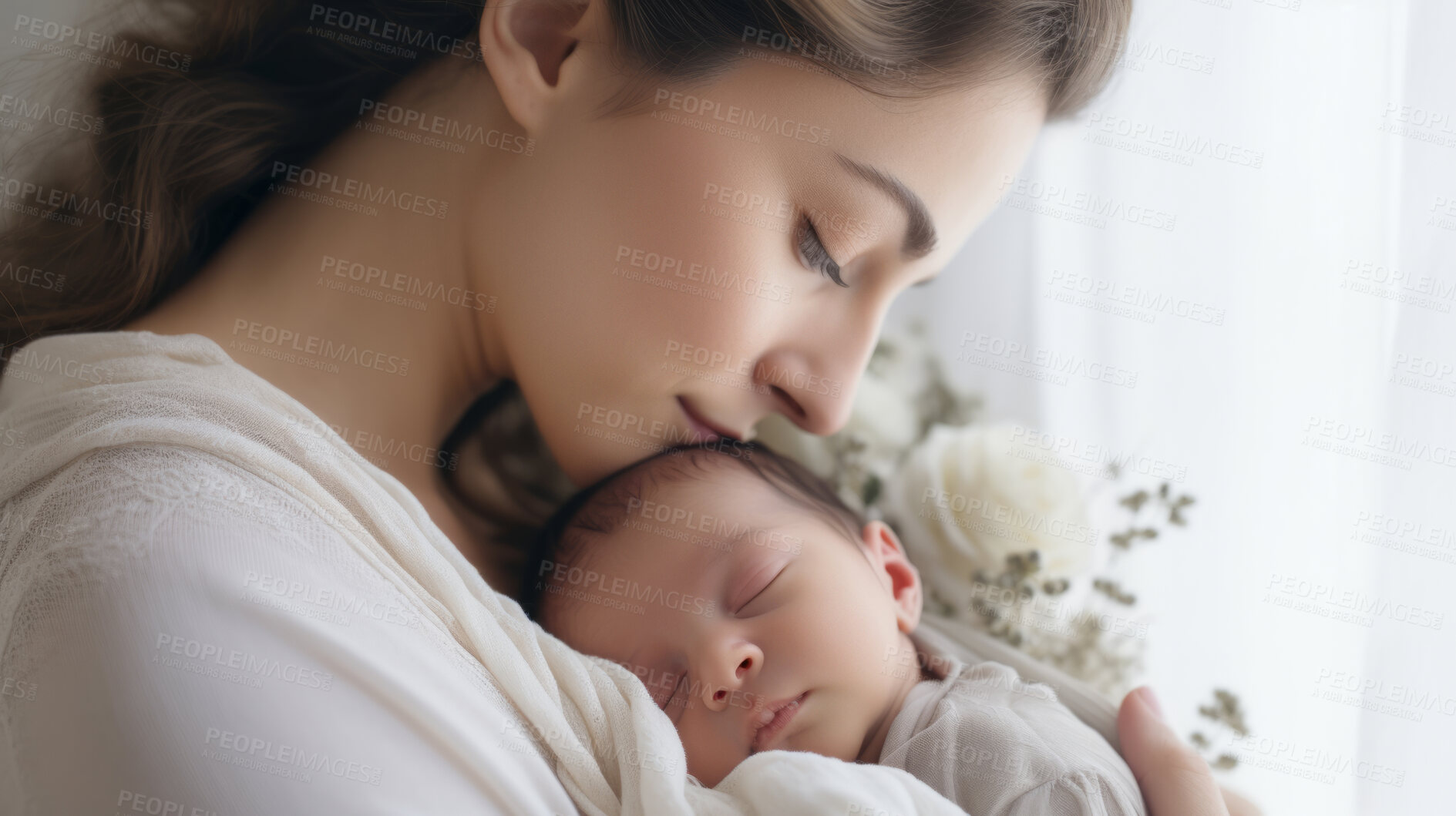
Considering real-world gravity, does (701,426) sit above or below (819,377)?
below

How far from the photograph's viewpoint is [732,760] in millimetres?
1091

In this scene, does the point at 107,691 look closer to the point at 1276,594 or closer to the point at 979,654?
the point at 979,654

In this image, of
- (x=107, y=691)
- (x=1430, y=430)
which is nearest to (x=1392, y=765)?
(x=1430, y=430)

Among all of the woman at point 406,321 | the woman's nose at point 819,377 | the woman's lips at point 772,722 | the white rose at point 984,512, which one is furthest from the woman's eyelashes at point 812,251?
the white rose at point 984,512

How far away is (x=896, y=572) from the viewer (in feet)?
4.53

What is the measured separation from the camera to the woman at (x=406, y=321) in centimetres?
79

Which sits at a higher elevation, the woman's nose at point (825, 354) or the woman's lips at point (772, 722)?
the woman's nose at point (825, 354)

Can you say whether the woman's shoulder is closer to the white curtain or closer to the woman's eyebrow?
the woman's eyebrow

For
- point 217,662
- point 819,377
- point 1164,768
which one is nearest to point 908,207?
point 819,377

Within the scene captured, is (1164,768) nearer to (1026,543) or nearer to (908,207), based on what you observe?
(1026,543)

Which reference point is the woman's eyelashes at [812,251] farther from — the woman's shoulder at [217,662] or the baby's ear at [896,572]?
the woman's shoulder at [217,662]

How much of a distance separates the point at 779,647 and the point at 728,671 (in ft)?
0.23

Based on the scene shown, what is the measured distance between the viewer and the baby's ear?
1312 mm

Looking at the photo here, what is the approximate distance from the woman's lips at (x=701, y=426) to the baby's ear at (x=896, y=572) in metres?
0.27
